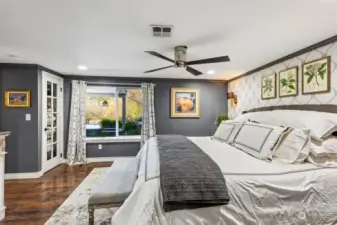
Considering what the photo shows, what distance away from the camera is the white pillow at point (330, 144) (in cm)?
204

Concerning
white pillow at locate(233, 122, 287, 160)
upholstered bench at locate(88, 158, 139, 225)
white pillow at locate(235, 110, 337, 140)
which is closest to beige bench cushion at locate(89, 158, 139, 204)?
upholstered bench at locate(88, 158, 139, 225)

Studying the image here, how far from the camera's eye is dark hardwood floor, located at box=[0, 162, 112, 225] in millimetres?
2533

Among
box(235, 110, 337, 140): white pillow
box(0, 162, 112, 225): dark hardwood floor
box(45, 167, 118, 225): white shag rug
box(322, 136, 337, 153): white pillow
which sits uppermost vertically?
box(235, 110, 337, 140): white pillow

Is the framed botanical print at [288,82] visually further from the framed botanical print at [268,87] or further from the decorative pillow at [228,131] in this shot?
the decorative pillow at [228,131]

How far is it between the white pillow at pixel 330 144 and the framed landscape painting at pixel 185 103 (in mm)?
3557

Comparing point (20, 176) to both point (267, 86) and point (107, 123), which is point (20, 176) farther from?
point (267, 86)

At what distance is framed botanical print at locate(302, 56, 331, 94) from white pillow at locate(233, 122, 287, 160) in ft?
2.79

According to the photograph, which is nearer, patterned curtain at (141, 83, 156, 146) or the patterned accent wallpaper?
the patterned accent wallpaper

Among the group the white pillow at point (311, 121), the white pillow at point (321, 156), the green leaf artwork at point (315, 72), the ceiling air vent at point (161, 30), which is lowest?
the white pillow at point (321, 156)

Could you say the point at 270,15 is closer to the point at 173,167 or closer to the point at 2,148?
the point at 173,167

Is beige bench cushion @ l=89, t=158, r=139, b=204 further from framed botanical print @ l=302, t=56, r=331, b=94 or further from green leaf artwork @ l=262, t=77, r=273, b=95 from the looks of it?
green leaf artwork @ l=262, t=77, r=273, b=95

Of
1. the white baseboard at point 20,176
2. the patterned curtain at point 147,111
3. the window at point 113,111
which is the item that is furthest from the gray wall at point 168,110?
the white baseboard at point 20,176

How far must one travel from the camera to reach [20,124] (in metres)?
4.00

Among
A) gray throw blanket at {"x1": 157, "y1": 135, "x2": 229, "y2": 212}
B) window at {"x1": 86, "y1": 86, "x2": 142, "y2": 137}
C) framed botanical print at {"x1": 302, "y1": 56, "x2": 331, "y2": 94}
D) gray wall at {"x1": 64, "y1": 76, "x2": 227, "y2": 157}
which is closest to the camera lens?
gray throw blanket at {"x1": 157, "y1": 135, "x2": 229, "y2": 212}
